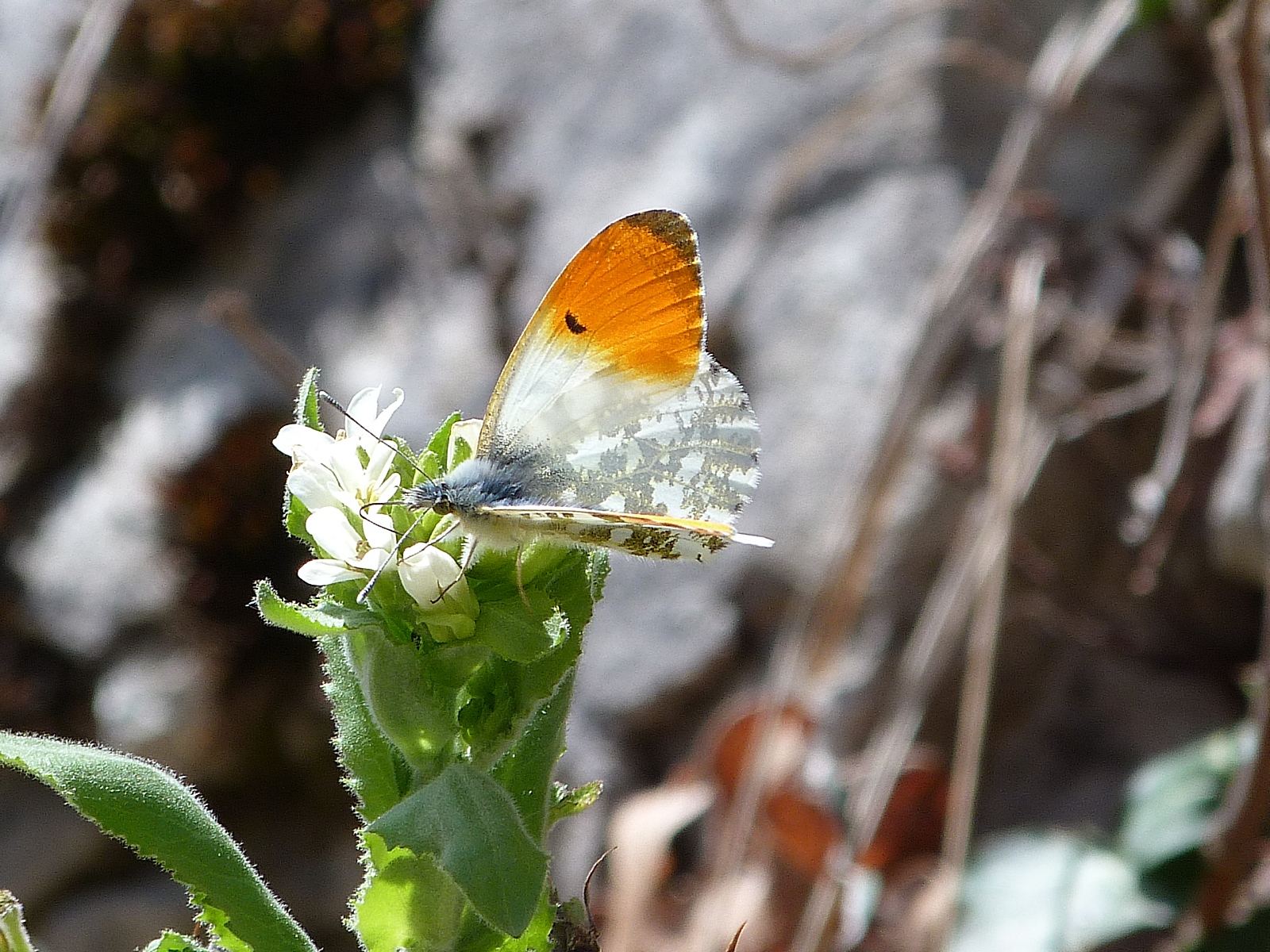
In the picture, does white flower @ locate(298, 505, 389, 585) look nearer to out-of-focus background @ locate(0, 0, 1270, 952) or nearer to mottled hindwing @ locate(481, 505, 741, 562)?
mottled hindwing @ locate(481, 505, 741, 562)

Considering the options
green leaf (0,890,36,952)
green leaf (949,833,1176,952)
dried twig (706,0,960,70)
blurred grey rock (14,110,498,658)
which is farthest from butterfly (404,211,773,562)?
blurred grey rock (14,110,498,658)

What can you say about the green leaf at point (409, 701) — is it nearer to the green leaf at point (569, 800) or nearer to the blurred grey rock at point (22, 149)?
the green leaf at point (569, 800)

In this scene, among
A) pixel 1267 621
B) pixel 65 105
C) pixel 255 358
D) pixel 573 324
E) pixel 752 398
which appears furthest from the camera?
pixel 255 358

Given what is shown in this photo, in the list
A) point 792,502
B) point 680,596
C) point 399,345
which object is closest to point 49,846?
point 399,345

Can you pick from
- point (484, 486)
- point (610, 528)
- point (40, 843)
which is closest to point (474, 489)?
point (484, 486)

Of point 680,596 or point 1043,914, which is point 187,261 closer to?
point 680,596

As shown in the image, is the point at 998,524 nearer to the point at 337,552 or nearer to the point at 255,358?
the point at 337,552

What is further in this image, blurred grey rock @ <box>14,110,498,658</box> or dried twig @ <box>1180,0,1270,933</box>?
blurred grey rock @ <box>14,110,498,658</box>
